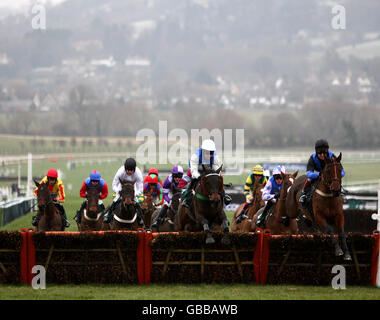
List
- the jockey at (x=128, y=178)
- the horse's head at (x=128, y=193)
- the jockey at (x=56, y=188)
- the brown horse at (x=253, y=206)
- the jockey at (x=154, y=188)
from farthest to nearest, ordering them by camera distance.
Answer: the jockey at (x=154, y=188), the brown horse at (x=253, y=206), the jockey at (x=56, y=188), the jockey at (x=128, y=178), the horse's head at (x=128, y=193)

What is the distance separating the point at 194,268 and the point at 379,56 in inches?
7295

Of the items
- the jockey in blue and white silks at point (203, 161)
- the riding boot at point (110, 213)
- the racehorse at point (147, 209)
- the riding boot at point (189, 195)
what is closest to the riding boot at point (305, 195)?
the jockey in blue and white silks at point (203, 161)

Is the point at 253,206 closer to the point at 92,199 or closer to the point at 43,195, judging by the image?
the point at 92,199

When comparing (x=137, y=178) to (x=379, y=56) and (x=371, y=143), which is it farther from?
(x=379, y=56)

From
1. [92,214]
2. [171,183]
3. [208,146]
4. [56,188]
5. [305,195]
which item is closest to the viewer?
[208,146]

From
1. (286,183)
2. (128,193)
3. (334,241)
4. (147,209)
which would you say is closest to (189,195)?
(128,193)

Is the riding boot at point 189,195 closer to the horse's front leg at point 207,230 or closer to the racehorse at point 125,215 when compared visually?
the horse's front leg at point 207,230

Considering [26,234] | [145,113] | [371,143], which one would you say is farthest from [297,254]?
[145,113]

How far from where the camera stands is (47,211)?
12883mm

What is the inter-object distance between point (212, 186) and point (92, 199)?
3.22 metres

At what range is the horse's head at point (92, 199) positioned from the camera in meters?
13.0

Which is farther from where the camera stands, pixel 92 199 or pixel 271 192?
pixel 92 199

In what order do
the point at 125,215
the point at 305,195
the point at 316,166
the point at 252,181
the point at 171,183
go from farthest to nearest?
the point at 252,181 → the point at 171,183 → the point at 125,215 → the point at 316,166 → the point at 305,195
